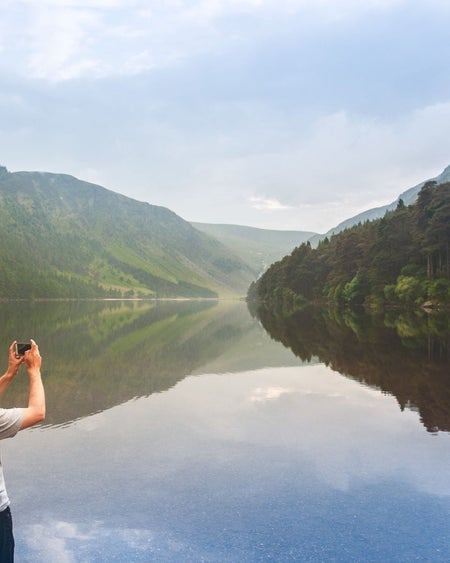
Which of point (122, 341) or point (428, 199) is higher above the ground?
point (428, 199)

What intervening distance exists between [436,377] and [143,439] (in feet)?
49.9

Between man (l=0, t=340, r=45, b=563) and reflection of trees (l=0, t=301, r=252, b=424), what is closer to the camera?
man (l=0, t=340, r=45, b=563)

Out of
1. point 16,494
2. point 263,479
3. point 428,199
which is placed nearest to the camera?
point 16,494

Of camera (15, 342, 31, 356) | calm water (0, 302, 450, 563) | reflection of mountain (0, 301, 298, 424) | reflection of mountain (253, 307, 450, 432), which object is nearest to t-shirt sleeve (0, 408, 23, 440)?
camera (15, 342, 31, 356)

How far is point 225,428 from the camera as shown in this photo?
16.2 metres

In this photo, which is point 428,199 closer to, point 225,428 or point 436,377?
point 436,377

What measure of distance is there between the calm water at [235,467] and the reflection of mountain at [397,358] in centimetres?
17

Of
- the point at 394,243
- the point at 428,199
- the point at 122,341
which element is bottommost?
the point at 122,341

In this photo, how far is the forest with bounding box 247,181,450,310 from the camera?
3590 inches

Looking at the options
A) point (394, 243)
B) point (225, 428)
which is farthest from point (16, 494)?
point (394, 243)

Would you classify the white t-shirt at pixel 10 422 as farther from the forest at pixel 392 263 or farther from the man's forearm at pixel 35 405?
the forest at pixel 392 263

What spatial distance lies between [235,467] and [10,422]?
806 cm

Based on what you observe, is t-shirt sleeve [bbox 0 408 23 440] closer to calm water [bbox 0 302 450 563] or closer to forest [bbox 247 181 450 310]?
calm water [bbox 0 302 450 563]

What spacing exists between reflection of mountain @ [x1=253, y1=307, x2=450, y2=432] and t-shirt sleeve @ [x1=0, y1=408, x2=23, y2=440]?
532 inches
